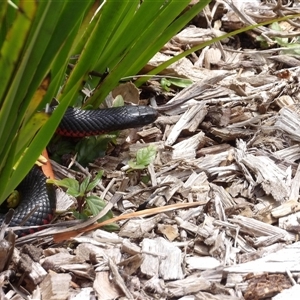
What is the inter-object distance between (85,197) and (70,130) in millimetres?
651

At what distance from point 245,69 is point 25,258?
2.16 metres

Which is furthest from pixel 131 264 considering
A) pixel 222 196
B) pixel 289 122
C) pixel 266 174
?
pixel 289 122

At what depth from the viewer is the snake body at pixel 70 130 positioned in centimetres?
249

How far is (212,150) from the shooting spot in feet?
10.0

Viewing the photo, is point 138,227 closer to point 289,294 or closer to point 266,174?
point 289,294

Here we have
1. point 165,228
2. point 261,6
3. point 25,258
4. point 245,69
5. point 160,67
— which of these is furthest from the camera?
point 261,6

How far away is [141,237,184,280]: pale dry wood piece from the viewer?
2.18m

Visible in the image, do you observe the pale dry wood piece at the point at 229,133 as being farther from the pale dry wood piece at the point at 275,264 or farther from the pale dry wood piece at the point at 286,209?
the pale dry wood piece at the point at 275,264

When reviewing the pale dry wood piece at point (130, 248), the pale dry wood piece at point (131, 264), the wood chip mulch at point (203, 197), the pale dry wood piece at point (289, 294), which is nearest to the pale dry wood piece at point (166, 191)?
the wood chip mulch at point (203, 197)

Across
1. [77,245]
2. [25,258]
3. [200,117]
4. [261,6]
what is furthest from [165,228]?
[261,6]

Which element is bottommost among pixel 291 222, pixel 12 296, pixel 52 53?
pixel 12 296

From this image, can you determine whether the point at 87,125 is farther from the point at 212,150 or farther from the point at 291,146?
the point at 291,146

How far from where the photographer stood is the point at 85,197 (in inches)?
94.0

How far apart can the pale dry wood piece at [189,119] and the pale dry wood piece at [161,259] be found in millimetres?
856
